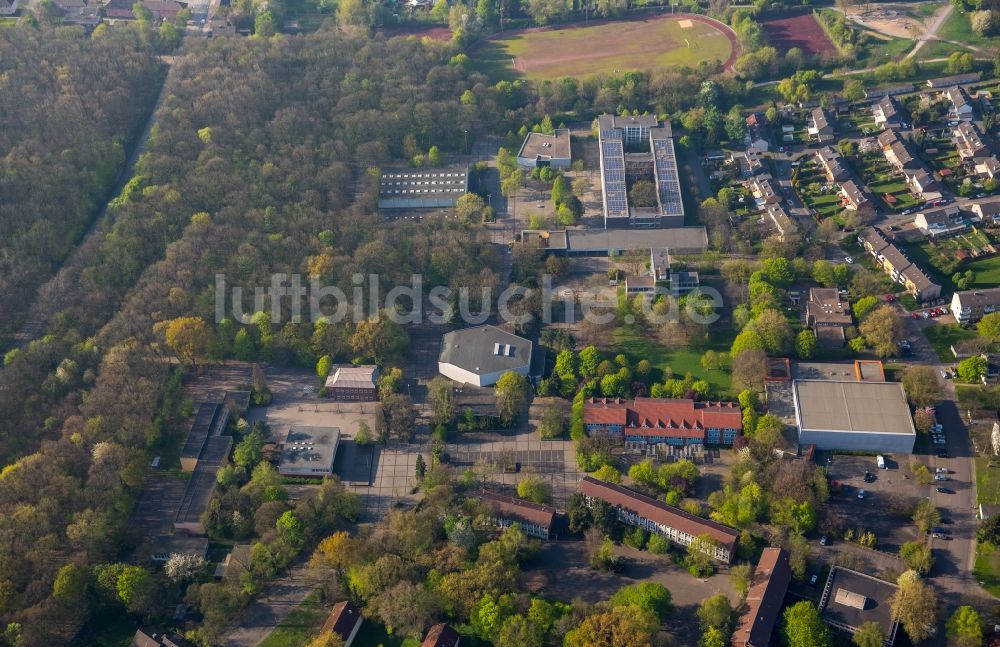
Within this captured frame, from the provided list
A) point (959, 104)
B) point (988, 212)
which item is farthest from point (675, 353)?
point (959, 104)

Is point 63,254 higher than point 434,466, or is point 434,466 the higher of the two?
point 63,254

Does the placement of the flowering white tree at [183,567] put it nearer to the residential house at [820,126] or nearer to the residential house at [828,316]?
the residential house at [828,316]

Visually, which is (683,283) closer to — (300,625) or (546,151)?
(546,151)

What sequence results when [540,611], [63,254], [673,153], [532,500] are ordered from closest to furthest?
[540,611] → [532,500] → [63,254] → [673,153]

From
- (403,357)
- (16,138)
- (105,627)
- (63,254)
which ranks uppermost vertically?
(16,138)

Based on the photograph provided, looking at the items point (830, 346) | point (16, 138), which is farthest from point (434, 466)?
point (16, 138)

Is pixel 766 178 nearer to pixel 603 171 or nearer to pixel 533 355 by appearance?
pixel 603 171

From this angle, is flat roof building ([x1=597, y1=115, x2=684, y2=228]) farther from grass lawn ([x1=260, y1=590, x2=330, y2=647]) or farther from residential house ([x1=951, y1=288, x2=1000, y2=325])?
grass lawn ([x1=260, y1=590, x2=330, y2=647])

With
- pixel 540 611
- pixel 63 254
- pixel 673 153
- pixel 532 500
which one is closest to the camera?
pixel 540 611
